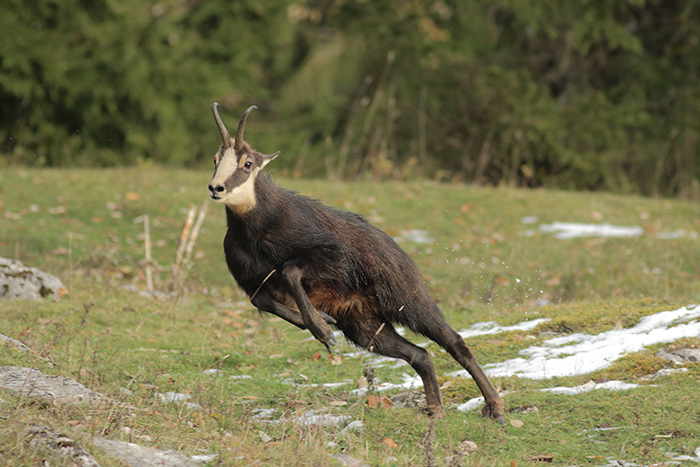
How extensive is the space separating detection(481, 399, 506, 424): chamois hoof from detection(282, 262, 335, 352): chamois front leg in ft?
3.47

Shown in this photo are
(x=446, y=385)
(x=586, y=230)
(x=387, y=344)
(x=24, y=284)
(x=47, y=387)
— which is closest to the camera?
(x=47, y=387)

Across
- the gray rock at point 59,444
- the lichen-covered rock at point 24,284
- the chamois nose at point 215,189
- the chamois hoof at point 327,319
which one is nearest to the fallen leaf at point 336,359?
the chamois hoof at point 327,319

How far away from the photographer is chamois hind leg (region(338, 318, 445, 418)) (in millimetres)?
4820

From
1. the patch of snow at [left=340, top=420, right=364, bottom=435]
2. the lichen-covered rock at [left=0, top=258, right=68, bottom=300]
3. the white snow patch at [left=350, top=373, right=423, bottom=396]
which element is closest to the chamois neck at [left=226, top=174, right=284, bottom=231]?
the patch of snow at [left=340, top=420, right=364, bottom=435]

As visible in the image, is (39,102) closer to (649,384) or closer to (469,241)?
(469,241)

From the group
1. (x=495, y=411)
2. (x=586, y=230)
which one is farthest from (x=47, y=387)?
(x=586, y=230)

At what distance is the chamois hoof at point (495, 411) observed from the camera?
Result: 454 centimetres

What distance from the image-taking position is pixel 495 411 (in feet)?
15.0

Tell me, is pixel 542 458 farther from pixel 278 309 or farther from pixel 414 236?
pixel 414 236

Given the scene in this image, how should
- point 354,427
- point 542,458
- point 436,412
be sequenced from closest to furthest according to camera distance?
point 542,458, point 354,427, point 436,412

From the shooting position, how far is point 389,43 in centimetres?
1828

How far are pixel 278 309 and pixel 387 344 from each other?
2.65 feet

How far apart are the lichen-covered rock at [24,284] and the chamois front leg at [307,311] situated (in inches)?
144

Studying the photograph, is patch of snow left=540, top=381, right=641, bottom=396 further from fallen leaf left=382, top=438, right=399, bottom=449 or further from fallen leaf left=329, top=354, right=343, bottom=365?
fallen leaf left=329, top=354, right=343, bottom=365
